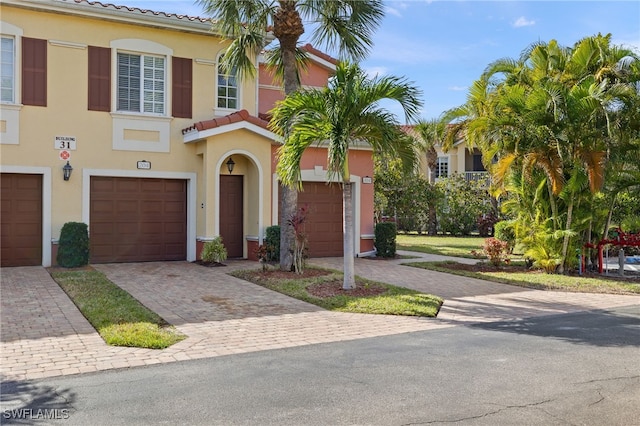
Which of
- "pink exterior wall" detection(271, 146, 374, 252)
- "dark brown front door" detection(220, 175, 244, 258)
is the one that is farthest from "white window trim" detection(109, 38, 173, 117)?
"pink exterior wall" detection(271, 146, 374, 252)

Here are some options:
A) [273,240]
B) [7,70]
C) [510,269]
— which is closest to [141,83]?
[7,70]

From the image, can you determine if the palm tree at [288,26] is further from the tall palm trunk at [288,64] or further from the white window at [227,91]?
the white window at [227,91]

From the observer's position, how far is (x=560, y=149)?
40.3ft

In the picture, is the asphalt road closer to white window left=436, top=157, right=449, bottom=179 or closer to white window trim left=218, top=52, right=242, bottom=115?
white window trim left=218, top=52, right=242, bottom=115

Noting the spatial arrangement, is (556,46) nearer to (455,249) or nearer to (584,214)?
(584,214)

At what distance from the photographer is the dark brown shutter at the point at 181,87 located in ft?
49.6

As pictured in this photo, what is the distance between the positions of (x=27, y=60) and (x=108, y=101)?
2.00 metres

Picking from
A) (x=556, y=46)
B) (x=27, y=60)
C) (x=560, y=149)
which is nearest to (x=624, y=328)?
(x=560, y=149)

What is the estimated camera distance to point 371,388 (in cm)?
517

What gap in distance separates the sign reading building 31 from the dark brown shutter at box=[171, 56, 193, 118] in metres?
2.66

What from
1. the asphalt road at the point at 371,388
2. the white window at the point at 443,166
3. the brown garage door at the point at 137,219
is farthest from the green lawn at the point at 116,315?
the white window at the point at 443,166

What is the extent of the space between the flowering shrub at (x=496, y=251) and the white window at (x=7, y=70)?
12.2 metres

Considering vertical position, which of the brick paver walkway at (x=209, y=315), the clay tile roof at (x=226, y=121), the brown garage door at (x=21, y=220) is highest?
the clay tile roof at (x=226, y=121)

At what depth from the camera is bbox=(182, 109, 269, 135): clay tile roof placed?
1430 centimetres
